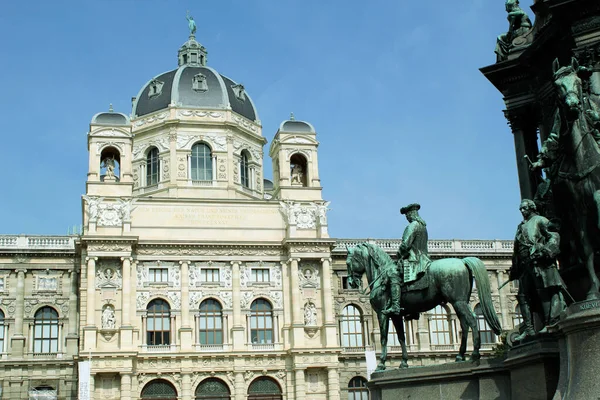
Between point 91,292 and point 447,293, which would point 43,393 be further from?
point 447,293

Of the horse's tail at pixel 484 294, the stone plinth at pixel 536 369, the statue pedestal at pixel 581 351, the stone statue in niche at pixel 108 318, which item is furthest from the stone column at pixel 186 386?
the statue pedestal at pixel 581 351

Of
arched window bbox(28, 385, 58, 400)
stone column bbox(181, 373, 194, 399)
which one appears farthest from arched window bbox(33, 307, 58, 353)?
stone column bbox(181, 373, 194, 399)

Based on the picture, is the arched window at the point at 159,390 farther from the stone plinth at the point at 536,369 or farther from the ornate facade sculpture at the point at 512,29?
the stone plinth at the point at 536,369

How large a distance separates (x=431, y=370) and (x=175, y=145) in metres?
42.4

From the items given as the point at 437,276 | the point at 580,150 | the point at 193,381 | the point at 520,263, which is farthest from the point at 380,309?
the point at 193,381

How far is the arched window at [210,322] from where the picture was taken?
4738 cm

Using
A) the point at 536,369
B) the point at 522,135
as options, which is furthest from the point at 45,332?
the point at 536,369

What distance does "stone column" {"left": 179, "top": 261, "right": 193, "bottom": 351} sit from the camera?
46469 millimetres

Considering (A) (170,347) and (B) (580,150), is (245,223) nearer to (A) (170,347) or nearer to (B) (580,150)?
(A) (170,347)

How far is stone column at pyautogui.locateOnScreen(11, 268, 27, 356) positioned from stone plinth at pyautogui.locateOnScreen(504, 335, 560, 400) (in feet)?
134

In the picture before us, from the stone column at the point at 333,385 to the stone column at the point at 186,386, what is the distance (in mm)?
7795

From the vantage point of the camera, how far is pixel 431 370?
13.5 m

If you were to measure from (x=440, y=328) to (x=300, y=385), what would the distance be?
471 inches

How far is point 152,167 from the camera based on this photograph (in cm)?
5516
